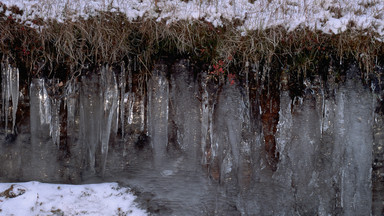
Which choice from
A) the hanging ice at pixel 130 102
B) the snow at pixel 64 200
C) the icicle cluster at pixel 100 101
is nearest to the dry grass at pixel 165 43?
the icicle cluster at pixel 100 101

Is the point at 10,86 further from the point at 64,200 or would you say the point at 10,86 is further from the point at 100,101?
the point at 64,200

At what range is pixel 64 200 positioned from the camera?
141 inches

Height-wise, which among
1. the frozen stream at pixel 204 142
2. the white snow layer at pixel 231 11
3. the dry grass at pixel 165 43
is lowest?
the frozen stream at pixel 204 142

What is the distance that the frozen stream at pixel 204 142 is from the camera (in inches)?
142

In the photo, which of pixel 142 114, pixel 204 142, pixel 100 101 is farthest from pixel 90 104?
pixel 204 142

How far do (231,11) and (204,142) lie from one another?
60.6 inches

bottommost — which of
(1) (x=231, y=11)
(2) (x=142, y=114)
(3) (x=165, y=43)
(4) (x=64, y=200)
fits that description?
(4) (x=64, y=200)

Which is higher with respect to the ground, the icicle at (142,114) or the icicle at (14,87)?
the icicle at (14,87)

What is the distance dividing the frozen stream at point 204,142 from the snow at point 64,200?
0.14m

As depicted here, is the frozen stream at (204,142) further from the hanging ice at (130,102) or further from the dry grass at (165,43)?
the dry grass at (165,43)

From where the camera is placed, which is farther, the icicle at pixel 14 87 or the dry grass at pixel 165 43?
the icicle at pixel 14 87

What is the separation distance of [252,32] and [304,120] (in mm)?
1175

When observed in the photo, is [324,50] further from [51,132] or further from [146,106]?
[51,132]

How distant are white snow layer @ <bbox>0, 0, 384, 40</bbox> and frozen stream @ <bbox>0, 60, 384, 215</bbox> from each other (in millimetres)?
597
